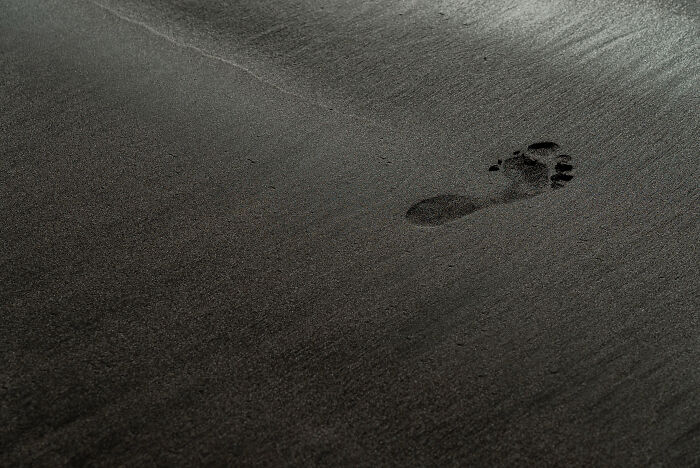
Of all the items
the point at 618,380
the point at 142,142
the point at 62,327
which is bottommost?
the point at 618,380

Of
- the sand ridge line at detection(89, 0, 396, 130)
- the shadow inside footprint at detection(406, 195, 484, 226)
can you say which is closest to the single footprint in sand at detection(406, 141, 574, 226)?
the shadow inside footprint at detection(406, 195, 484, 226)

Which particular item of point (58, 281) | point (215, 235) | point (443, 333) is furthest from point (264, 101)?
point (443, 333)

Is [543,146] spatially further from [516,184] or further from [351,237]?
[351,237]

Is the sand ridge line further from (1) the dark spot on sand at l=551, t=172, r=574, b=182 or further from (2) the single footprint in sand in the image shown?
(1) the dark spot on sand at l=551, t=172, r=574, b=182

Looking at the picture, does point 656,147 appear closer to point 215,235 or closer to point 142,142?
point 215,235

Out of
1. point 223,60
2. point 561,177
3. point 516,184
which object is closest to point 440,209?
point 516,184
